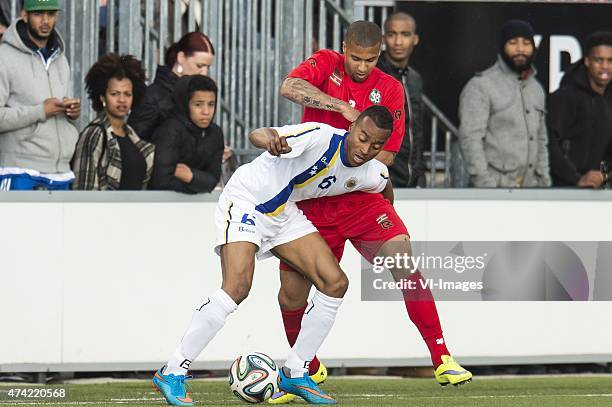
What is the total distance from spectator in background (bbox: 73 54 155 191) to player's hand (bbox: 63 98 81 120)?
184 mm

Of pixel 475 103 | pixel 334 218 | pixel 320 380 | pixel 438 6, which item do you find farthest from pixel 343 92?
pixel 438 6

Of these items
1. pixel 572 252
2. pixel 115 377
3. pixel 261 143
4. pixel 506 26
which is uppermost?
pixel 506 26

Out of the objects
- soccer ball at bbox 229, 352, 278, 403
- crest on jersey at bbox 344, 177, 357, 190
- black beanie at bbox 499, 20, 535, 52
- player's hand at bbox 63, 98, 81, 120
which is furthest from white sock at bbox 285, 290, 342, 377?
black beanie at bbox 499, 20, 535, 52

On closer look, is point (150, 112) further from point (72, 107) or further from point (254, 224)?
point (254, 224)

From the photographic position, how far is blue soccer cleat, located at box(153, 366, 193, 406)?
8.74m

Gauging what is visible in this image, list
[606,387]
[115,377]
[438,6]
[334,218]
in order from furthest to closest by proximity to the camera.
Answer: [438,6] → [115,377] → [606,387] → [334,218]

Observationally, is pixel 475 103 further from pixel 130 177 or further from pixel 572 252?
pixel 130 177

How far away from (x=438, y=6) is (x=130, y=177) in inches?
130

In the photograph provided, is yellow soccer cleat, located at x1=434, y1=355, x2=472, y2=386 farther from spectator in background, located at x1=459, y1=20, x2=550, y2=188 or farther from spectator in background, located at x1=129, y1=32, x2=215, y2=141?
spectator in background, located at x1=129, y1=32, x2=215, y2=141

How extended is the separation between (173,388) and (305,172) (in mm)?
1545

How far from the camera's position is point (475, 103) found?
480 inches

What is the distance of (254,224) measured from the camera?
9.12 metres

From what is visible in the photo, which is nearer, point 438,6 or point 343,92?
point 343,92

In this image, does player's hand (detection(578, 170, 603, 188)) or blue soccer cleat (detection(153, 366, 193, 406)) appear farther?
player's hand (detection(578, 170, 603, 188))
